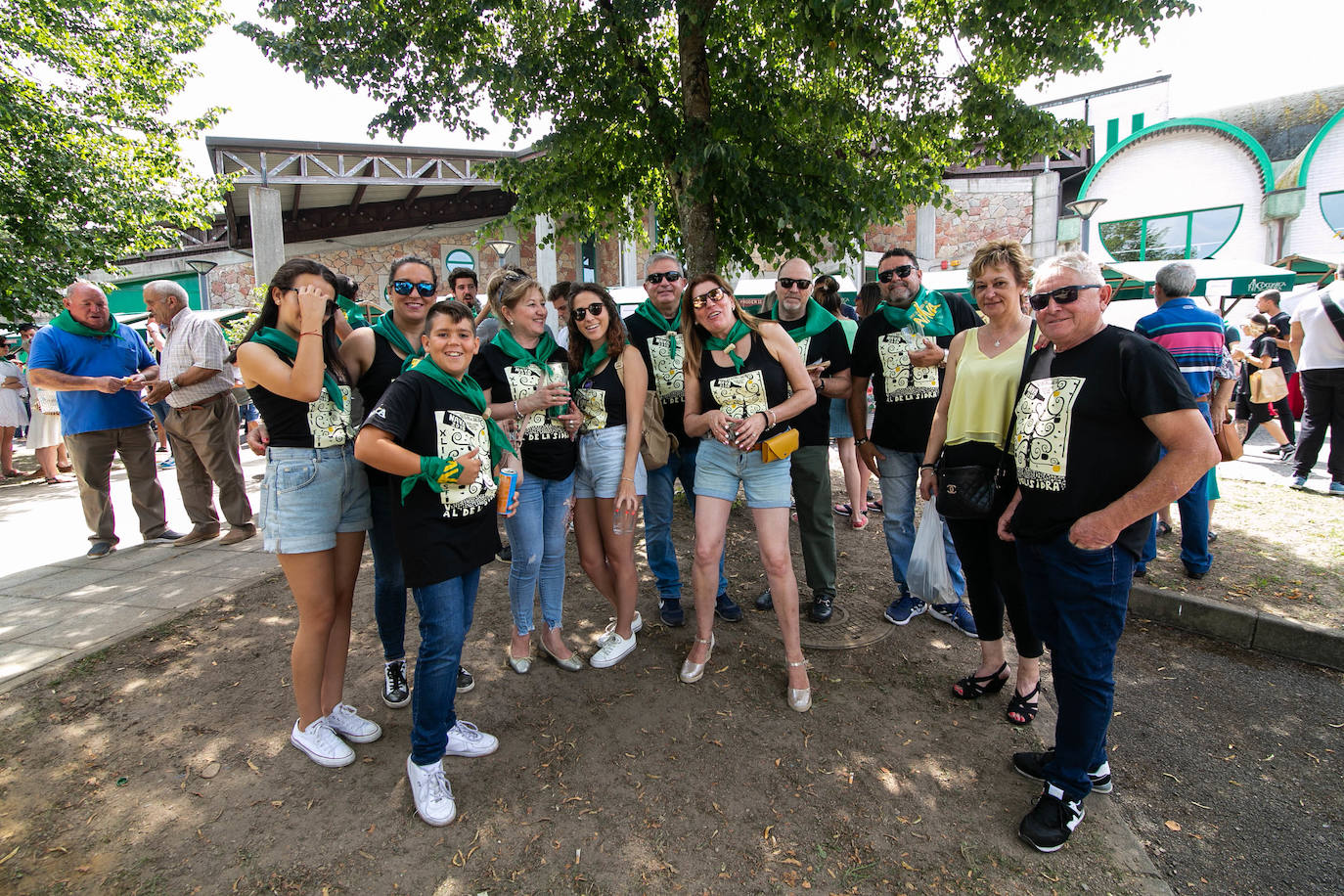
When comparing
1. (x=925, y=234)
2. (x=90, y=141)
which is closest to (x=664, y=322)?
(x=90, y=141)

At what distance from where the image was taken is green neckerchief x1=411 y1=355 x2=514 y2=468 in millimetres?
2398

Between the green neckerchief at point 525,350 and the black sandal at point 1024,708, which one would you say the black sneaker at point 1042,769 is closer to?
the black sandal at point 1024,708

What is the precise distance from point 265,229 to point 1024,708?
53.9 ft

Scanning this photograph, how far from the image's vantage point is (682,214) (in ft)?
17.8

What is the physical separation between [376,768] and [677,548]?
2.90m

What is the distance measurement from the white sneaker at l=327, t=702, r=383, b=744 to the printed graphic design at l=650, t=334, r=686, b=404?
220 cm

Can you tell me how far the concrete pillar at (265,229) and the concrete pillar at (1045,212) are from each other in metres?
18.6

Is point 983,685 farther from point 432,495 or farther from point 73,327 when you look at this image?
point 73,327

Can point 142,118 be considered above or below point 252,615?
above

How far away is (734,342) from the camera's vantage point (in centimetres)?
319

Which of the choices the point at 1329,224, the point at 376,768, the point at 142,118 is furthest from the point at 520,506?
the point at 1329,224

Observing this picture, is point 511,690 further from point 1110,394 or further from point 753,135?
point 753,135

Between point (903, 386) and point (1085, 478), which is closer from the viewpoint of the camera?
point (1085, 478)

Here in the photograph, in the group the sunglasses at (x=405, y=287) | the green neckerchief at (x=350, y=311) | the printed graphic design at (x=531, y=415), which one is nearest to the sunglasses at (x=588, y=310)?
the printed graphic design at (x=531, y=415)
